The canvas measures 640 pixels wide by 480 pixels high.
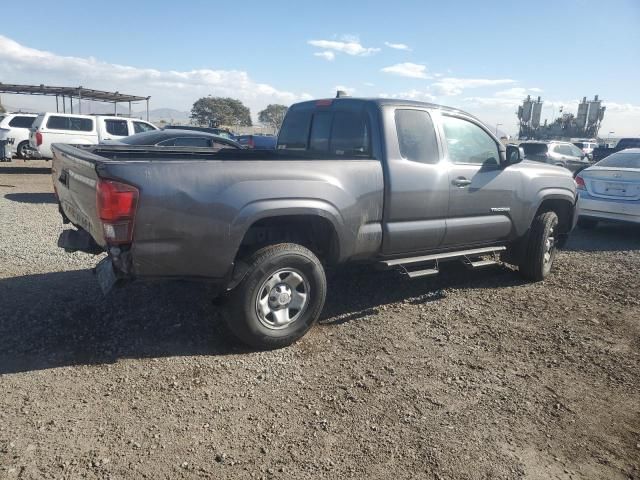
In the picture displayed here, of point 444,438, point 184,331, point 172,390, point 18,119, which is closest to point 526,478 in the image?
point 444,438

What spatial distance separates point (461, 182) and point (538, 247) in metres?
1.57

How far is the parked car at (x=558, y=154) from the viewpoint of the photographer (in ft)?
57.7

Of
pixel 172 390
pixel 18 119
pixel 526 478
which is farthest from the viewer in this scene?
pixel 18 119

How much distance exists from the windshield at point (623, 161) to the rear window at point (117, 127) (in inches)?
530

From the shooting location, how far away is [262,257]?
367cm

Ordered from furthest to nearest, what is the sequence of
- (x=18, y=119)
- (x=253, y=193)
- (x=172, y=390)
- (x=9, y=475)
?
(x=18, y=119) → (x=253, y=193) → (x=172, y=390) → (x=9, y=475)

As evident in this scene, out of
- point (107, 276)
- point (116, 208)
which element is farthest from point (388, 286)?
point (116, 208)

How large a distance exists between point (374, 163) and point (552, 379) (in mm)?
2167

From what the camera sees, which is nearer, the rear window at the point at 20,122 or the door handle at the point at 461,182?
the door handle at the point at 461,182

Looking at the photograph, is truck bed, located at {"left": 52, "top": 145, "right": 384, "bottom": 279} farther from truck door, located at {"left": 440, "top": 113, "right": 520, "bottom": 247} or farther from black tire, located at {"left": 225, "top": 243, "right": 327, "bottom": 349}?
truck door, located at {"left": 440, "top": 113, "right": 520, "bottom": 247}

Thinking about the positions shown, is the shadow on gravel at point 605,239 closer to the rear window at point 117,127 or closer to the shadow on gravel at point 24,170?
the rear window at point 117,127

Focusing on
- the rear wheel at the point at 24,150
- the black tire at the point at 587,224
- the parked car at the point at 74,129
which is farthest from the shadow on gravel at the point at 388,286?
the rear wheel at the point at 24,150

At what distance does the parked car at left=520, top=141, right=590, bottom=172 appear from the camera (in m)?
17.6

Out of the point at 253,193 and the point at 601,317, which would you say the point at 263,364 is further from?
the point at 601,317
